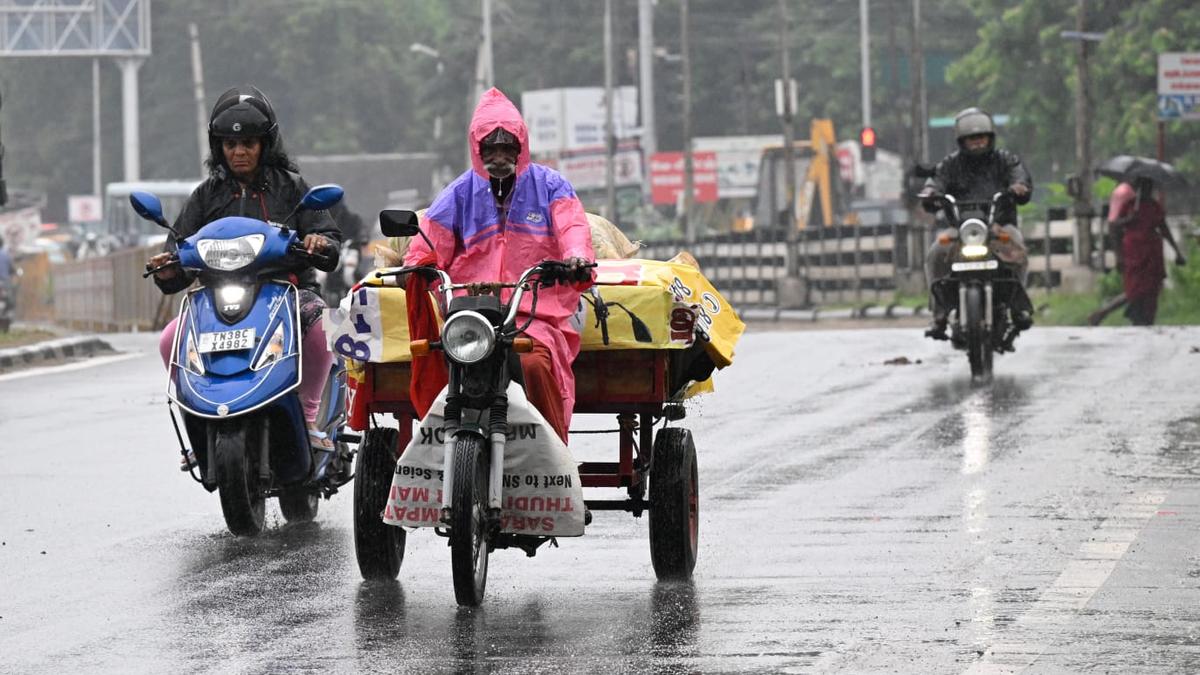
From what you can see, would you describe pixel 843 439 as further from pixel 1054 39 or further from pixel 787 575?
pixel 1054 39

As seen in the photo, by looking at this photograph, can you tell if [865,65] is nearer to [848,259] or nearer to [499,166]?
[848,259]

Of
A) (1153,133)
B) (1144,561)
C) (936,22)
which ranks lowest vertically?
(1144,561)

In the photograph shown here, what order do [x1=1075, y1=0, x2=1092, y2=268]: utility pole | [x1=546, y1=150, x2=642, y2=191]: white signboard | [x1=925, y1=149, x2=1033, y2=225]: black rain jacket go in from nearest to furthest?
1. [x1=925, y1=149, x2=1033, y2=225]: black rain jacket
2. [x1=1075, y1=0, x2=1092, y2=268]: utility pole
3. [x1=546, y1=150, x2=642, y2=191]: white signboard

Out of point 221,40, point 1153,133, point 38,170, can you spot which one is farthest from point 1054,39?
point 38,170

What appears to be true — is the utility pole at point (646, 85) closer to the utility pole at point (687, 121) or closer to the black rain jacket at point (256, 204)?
the utility pole at point (687, 121)

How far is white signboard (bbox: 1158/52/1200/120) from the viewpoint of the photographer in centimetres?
2991

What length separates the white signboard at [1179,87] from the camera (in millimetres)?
29906

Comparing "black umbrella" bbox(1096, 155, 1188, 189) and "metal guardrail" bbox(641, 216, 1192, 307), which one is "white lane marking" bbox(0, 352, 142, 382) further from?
"metal guardrail" bbox(641, 216, 1192, 307)

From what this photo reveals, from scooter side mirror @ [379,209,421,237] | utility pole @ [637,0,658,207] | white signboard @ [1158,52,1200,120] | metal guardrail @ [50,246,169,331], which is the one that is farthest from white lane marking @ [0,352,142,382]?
utility pole @ [637,0,658,207]

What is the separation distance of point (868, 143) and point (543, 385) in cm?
5370

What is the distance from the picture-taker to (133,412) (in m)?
15.7

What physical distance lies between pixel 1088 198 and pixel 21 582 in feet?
86.1

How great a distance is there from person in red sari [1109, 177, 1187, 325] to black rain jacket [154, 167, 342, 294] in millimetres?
17133

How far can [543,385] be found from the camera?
7523 mm
